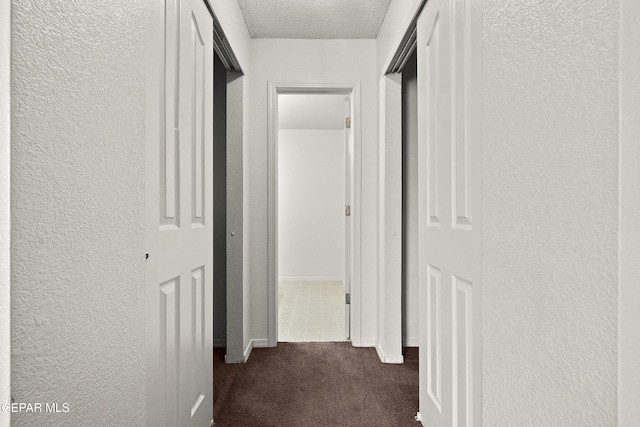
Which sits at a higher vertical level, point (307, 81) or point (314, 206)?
point (307, 81)

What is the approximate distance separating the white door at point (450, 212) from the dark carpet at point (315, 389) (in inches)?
11.4

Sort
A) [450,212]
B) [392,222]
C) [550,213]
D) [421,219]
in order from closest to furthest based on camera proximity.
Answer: [550,213]
[450,212]
[421,219]
[392,222]

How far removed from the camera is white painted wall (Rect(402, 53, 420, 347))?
10.3ft

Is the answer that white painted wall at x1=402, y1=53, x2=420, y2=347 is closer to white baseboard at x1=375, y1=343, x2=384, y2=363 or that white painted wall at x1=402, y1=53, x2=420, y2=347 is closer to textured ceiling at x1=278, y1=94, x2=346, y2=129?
white baseboard at x1=375, y1=343, x2=384, y2=363

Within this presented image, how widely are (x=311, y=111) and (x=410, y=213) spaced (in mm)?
2893

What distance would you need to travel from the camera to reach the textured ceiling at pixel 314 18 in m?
2.64

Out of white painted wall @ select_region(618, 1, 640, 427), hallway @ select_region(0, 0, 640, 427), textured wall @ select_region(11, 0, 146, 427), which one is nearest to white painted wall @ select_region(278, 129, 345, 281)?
hallway @ select_region(0, 0, 640, 427)

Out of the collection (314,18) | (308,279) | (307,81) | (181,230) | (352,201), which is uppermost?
(314,18)

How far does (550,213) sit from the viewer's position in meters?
0.84

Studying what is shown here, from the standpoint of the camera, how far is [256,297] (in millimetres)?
3104

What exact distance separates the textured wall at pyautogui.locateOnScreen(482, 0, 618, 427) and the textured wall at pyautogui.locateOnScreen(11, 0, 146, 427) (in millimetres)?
949

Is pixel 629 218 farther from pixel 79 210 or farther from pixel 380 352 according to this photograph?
pixel 380 352

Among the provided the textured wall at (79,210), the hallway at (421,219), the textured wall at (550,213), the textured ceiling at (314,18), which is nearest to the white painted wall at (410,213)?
the textured ceiling at (314,18)

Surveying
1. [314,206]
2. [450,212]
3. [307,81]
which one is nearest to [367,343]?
[450,212]
